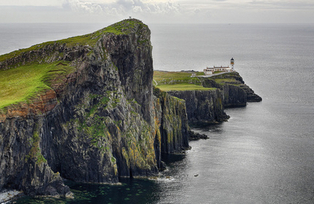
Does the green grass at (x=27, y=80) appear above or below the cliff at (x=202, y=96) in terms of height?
above

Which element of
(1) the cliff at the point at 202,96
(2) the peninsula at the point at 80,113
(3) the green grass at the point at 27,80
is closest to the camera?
(2) the peninsula at the point at 80,113

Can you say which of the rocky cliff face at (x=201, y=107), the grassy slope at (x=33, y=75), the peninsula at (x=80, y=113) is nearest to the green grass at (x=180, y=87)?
the rocky cliff face at (x=201, y=107)

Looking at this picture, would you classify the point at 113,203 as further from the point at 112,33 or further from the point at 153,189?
the point at 112,33

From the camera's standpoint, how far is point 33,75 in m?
98.6

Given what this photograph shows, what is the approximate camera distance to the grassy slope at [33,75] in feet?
286

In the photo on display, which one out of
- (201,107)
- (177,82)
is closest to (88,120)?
(201,107)

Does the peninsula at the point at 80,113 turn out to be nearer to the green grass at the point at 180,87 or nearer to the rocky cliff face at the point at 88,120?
the rocky cliff face at the point at 88,120

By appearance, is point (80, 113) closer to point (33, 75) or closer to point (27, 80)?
point (27, 80)

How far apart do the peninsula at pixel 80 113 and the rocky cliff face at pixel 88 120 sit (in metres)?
0.17

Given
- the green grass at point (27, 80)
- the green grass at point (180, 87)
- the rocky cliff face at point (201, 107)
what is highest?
the green grass at point (27, 80)

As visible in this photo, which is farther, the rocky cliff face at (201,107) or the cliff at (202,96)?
the cliff at (202,96)

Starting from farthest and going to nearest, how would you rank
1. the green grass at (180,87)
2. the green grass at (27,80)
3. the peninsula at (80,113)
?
the green grass at (180,87)
the green grass at (27,80)
the peninsula at (80,113)

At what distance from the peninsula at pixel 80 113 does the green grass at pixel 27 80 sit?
0.67 feet

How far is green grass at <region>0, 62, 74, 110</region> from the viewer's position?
8638cm
